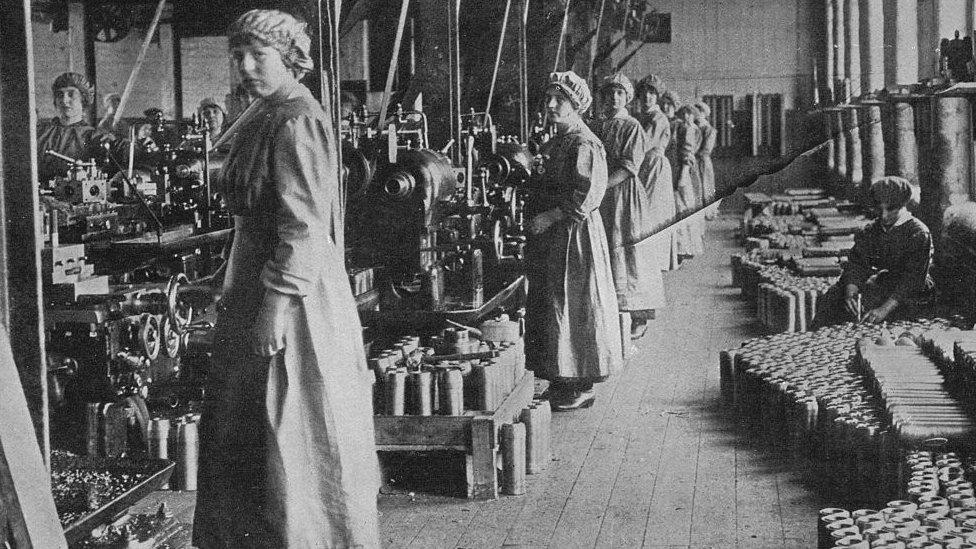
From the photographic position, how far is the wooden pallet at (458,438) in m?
4.71

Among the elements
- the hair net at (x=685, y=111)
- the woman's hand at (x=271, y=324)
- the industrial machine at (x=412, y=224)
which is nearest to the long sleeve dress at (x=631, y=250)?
the industrial machine at (x=412, y=224)

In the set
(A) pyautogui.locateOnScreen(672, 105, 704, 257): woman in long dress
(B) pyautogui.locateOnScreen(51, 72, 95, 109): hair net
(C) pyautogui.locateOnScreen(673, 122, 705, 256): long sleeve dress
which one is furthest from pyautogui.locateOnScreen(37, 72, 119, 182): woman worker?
(C) pyautogui.locateOnScreen(673, 122, 705, 256): long sleeve dress

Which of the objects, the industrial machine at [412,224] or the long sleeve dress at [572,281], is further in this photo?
the long sleeve dress at [572,281]

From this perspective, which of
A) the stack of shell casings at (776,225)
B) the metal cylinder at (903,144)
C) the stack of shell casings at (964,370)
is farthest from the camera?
the stack of shell casings at (776,225)

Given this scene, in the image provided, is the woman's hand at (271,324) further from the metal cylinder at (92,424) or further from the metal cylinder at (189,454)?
the metal cylinder at (92,424)

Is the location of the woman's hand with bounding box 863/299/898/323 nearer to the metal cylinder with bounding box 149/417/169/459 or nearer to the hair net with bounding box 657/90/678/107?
the metal cylinder with bounding box 149/417/169/459

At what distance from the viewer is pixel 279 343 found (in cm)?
313

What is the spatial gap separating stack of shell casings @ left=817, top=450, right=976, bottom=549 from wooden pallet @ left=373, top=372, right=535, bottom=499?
149cm

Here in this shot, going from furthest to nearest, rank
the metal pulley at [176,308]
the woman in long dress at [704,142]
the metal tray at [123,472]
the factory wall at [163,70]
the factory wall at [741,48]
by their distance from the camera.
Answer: the factory wall at [741,48] < the woman in long dress at [704,142] < the factory wall at [163,70] < the metal pulley at [176,308] < the metal tray at [123,472]

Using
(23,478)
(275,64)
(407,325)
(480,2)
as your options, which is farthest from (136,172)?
(480,2)

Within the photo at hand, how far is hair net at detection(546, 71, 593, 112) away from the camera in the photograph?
19.5 ft

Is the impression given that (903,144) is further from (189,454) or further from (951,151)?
(189,454)

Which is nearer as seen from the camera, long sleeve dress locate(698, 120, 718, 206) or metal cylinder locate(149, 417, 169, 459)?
metal cylinder locate(149, 417, 169, 459)

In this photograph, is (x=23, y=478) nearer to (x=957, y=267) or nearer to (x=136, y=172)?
(x=136, y=172)
